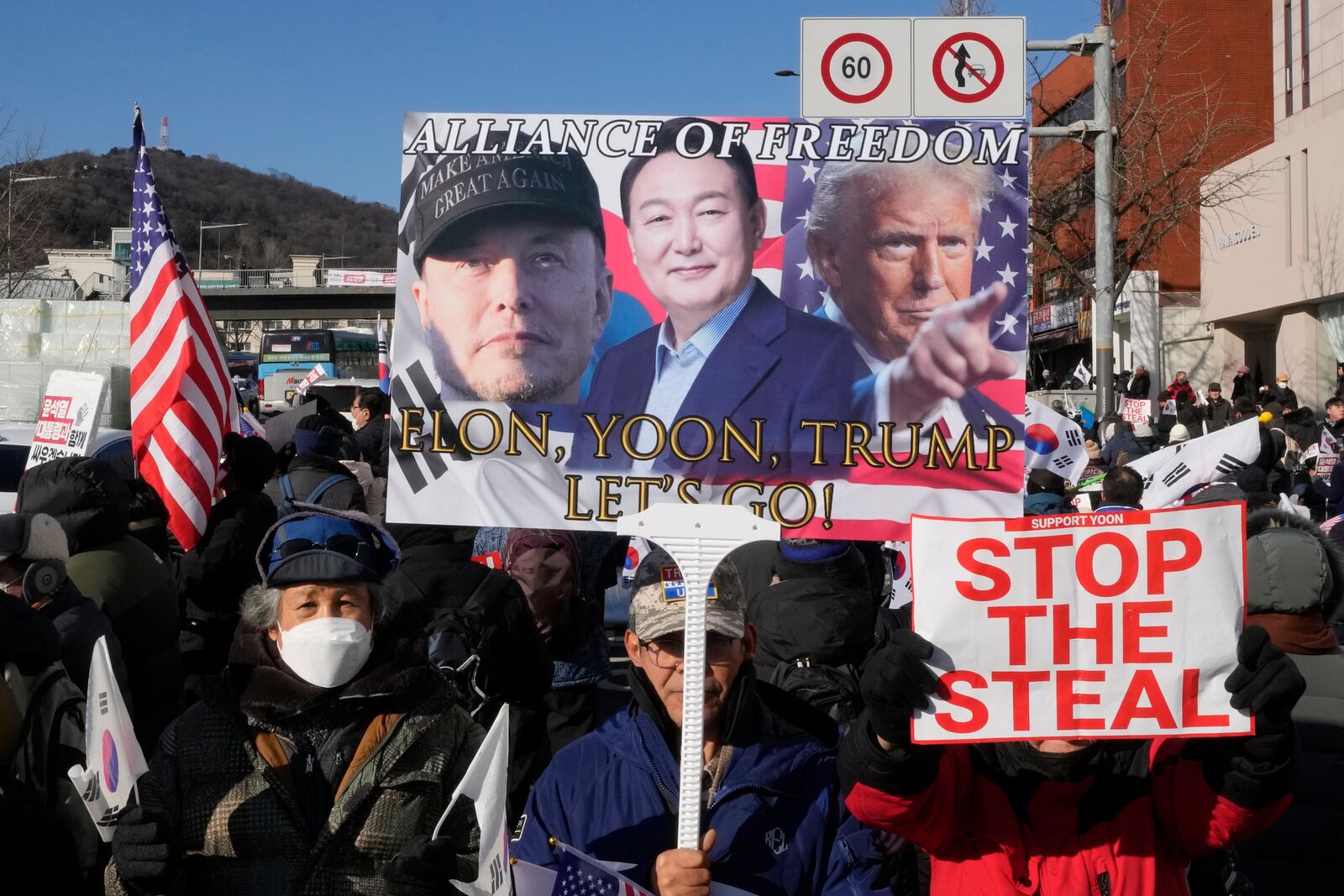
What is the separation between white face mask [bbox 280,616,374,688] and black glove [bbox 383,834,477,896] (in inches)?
17.6

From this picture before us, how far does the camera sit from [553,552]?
18.7ft

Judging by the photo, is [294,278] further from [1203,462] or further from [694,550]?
[694,550]

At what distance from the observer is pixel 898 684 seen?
2.73 m

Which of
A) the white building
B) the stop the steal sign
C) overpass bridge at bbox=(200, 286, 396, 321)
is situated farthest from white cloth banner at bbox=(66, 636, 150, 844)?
overpass bridge at bbox=(200, 286, 396, 321)

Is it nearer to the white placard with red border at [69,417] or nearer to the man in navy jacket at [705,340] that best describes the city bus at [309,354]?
the white placard with red border at [69,417]

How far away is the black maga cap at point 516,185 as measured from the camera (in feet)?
18.9

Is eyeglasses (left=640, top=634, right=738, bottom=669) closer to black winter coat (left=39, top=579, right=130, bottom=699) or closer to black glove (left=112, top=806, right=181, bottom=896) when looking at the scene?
black glove (left=112, top=806, right=181, bottom=896)

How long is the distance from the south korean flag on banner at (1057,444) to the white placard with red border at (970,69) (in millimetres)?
3330

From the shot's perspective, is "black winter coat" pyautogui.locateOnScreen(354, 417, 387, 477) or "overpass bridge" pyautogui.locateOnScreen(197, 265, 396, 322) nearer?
"black winter coat" pyautogui.locateOnScreen(354, 417, 387, 477)

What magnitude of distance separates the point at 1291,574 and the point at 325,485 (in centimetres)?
447

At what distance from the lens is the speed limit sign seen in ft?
19.2

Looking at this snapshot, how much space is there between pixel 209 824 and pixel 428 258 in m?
3.11

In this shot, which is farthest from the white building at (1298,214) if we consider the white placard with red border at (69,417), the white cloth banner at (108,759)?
the white cloth banner at (108,759)

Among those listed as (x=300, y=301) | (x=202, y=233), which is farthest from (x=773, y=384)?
(x=202, y=233)
